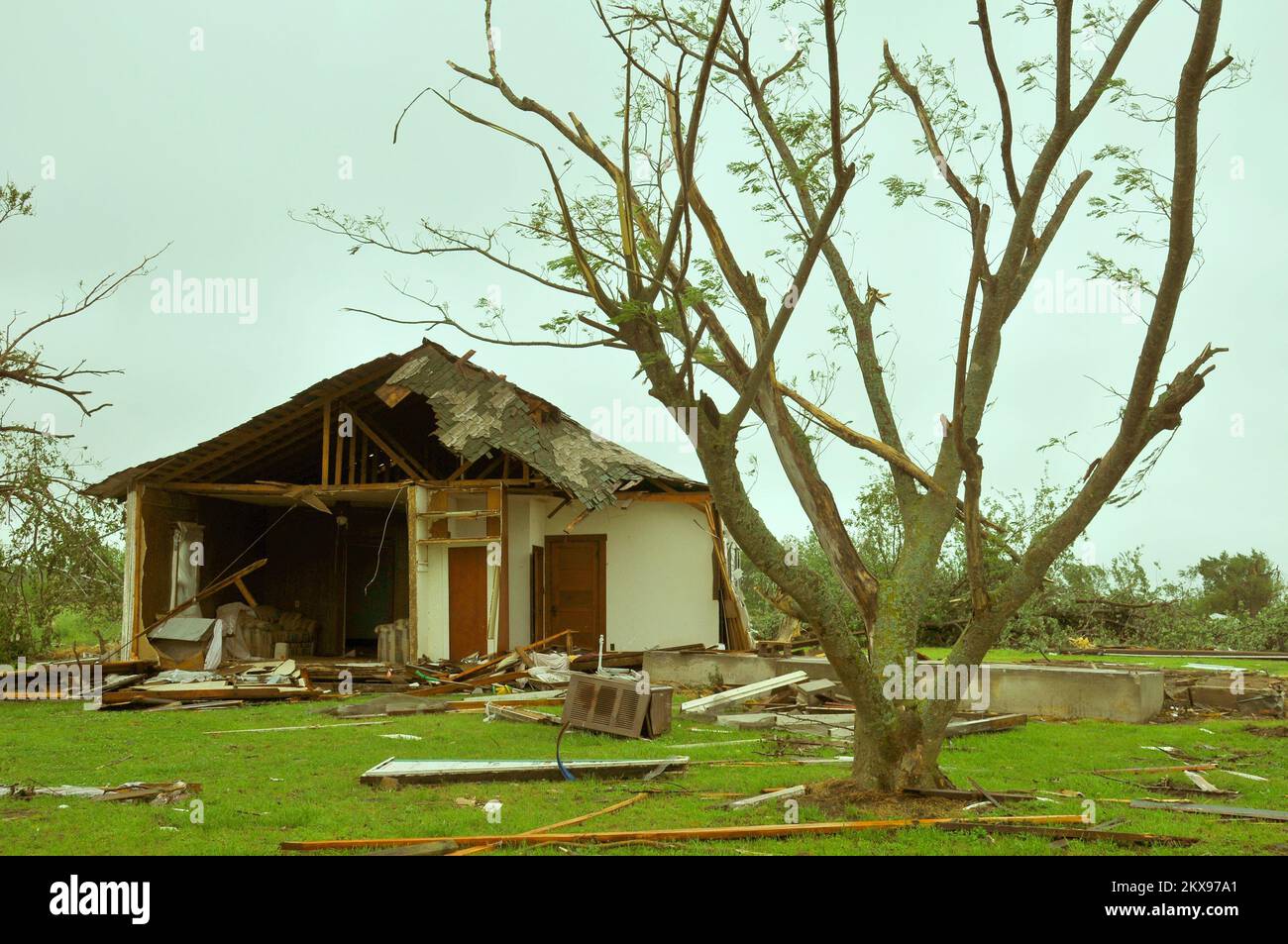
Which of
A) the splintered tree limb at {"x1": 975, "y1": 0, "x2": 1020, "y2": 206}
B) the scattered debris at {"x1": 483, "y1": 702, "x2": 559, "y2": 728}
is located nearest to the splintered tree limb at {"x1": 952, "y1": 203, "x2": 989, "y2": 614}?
the splintered tree limb at {"x1": 975, "y1": 0, "x2": 1020, "y2": 206}

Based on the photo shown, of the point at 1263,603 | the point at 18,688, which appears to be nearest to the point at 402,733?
the point at 18,688

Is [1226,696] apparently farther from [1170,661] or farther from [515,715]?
[515,715]

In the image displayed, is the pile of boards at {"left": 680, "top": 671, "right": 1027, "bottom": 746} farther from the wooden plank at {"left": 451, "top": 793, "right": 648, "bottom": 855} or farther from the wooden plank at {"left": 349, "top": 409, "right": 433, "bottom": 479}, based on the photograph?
the wooden plank at {"left": 349, "top": 409, "right": 433, "bottom": 479}

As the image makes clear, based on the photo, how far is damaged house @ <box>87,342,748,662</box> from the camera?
1923cm

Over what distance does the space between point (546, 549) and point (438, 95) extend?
47.8 feet

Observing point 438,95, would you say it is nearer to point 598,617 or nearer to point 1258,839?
point 1258,839

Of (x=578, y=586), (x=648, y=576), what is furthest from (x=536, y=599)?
(x=648, y=576)

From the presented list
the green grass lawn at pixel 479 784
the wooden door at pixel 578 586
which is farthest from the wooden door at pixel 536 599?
the green grass lawn at pixel 479 784

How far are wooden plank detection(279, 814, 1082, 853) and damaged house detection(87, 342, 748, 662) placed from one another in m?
11.7

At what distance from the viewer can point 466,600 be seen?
19.8 m

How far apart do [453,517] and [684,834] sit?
13640 mm

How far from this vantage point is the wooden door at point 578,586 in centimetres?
2089
